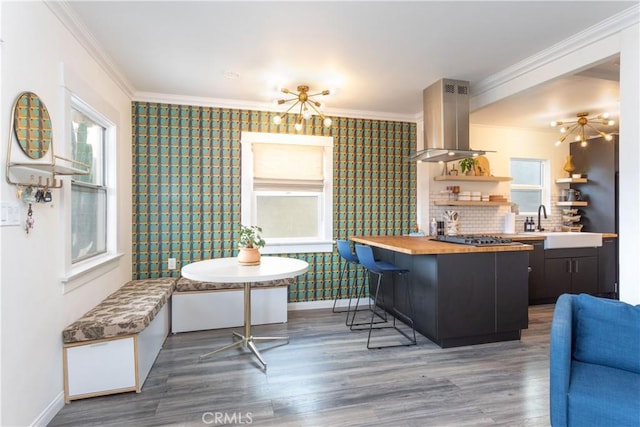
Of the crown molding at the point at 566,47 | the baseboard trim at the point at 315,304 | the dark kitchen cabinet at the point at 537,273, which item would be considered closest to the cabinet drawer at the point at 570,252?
the dark kitchen cabinet at the point at 537,273

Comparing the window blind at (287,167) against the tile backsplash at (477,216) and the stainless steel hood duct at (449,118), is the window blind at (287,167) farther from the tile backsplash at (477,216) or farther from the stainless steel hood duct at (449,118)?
the tile backsplash at (477,216)

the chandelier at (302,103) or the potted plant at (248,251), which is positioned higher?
the chandelier at (302,103)

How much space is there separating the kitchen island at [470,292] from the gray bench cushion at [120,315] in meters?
2.19

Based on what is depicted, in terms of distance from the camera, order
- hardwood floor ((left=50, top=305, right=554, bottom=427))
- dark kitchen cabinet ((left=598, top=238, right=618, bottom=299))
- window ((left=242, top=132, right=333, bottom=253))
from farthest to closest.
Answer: dark kitchen cabinet ((left=598, top=238, right=618, bottom=299))
window ((left=242, top=132, right=333, bottom=253))
hardwood floor ((left=50, top=305, right=554, bottom=427))

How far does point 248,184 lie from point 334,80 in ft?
5.24

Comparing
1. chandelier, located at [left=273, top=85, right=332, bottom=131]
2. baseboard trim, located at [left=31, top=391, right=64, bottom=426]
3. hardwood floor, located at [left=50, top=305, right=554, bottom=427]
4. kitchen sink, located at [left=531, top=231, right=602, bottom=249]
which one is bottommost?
hardwood floor, located at [left=50, top=305, right=554, bottom=427]

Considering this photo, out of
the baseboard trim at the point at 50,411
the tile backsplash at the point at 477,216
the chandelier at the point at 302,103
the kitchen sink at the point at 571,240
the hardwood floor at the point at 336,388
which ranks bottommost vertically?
the hardwood floor at the point at 336,388

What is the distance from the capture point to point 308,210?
14.6ft

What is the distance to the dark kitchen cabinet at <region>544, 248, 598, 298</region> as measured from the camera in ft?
14.8

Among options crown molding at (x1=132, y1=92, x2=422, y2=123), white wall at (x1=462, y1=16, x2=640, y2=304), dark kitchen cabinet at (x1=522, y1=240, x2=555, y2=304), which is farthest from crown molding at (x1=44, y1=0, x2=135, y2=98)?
dark kitchen cabinet at (x1=522, y1=240, x2=555, y2=304)

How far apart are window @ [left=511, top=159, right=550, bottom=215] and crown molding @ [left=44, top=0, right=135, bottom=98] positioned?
5.45m

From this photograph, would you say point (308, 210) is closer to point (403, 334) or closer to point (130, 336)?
point (403, 334)

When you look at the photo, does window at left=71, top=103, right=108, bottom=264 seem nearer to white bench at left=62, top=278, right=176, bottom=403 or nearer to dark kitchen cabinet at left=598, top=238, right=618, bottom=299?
white bench at left=62, top=278, right=176, bottom=403

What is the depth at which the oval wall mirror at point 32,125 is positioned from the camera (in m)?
1.78
